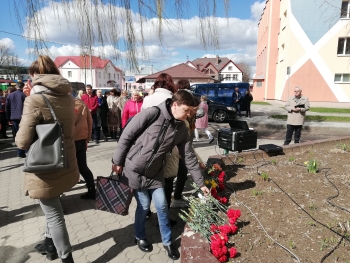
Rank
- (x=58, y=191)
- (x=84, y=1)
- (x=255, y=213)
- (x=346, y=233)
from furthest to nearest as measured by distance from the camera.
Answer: (x=255, y=213)
(x=346, y=233)
(x=58, y=191)
(x=84, y=1)

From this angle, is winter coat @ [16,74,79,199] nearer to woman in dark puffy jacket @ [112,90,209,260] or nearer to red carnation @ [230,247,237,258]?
woman in dark puffy jacket @ [112,90,209,260]

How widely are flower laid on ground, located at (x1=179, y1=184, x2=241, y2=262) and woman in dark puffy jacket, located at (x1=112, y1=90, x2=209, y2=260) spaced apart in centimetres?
30

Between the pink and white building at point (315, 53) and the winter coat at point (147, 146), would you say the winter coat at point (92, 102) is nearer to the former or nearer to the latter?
the winter coat at point (147, 146)

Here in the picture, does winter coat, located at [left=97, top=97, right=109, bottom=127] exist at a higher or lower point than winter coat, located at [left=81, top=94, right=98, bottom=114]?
lower

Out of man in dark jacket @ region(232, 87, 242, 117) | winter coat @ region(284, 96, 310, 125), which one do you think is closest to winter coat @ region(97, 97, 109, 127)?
winter coat @ region(284, 96, 310, 125)

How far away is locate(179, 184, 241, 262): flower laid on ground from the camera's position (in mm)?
2203

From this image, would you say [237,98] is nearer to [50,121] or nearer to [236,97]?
[236,97]

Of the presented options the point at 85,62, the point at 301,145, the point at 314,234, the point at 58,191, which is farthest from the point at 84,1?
the point at 301,145

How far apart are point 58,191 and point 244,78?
258ft

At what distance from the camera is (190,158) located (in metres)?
2.71

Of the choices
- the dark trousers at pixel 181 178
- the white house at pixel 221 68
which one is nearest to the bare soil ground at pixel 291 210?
the dark trousers at pixel 181 178

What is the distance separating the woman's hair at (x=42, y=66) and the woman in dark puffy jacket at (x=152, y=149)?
81 cm

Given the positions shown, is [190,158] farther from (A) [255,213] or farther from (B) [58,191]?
(B) [58,191]

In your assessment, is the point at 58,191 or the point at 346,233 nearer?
the point at 58,191
